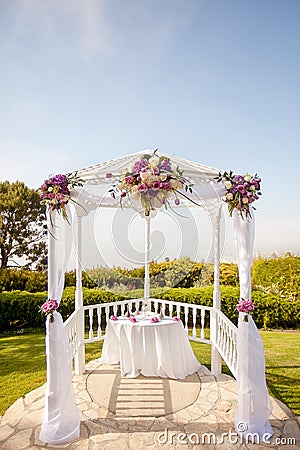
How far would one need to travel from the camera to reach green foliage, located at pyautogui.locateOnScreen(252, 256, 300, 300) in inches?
A: 323

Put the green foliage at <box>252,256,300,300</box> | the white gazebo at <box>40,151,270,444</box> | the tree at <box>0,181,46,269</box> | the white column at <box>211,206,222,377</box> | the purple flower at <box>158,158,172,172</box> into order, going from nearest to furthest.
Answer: the white gazebo at <box>40,151,270,444</box>, the purple flower at <box>158,158,172,172</box>, the white column at <box>211,206,222,377</box>, the green foliage at <box>252,256,300,300</box>, the tree at <box>0,181,46,269</box>

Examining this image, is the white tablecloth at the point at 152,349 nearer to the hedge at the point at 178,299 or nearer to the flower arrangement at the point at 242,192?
the flower arrangement at the point at 242,192

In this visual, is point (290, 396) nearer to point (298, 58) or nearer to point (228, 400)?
point (228, 400)

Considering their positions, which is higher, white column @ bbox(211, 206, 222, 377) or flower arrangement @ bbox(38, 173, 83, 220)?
flower arrangement @ bbox(38, 173, 83, 220)

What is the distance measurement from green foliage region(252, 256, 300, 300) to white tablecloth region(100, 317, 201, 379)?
4.12m

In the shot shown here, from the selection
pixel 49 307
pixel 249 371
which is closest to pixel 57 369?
pixel 49 307

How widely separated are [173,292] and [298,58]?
5.06 m

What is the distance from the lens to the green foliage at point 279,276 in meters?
8.21

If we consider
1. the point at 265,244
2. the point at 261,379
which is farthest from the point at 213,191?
the point at 265,244

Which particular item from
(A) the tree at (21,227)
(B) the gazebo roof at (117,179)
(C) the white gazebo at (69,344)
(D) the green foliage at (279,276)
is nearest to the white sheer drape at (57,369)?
(C) the white gazebo at (69,344)

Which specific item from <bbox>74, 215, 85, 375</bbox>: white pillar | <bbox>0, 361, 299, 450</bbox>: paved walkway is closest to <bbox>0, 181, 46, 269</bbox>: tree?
<bbox>74, 215, 85, 375</bbox>: white pillar

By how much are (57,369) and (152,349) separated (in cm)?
167

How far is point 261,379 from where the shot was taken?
332cm

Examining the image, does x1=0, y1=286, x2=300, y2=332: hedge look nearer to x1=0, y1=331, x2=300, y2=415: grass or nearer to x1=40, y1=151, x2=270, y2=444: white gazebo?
x1=0, y1=331, x2=300, y2=415: grass
